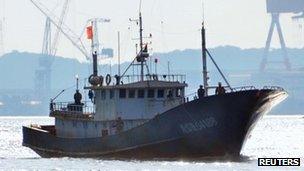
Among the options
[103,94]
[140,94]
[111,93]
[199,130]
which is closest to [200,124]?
[199,130]

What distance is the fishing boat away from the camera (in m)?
83.6

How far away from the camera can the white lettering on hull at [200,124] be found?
3290 inches

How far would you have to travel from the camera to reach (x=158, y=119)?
8375 centimetres

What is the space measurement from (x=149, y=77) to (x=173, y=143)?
685 cm

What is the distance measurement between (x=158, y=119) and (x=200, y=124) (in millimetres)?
2897

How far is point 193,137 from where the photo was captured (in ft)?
275

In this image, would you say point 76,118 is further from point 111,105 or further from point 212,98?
point 212,98

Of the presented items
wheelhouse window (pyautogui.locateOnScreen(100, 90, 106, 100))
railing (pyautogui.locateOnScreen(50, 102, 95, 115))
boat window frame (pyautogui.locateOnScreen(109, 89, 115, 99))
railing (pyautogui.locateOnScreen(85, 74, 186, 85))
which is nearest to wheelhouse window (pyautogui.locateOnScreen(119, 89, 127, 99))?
boat window frame (pyautogui.locateOnScreen(109, 89, 115, 99))

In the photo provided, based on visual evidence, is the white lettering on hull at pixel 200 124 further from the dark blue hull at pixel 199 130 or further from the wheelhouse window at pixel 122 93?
the wheelhouse window at pixel 122 93

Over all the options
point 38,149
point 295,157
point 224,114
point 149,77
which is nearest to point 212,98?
point 224,114

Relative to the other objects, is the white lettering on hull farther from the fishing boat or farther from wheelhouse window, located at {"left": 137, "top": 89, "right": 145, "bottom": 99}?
wheelhouse window, located at {"left": 137, "top": 89, "right": 145, "bottom": 99}

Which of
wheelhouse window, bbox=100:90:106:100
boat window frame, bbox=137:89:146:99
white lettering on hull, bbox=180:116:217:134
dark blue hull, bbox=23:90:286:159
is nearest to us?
dark blue hull, bbox=23:90:286:159

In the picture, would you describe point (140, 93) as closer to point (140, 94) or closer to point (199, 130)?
point (140, 94)

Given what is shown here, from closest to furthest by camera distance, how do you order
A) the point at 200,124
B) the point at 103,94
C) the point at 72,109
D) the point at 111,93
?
the point at 200,124
the point at 111,93
the point at 103,94
the point at 72,109
